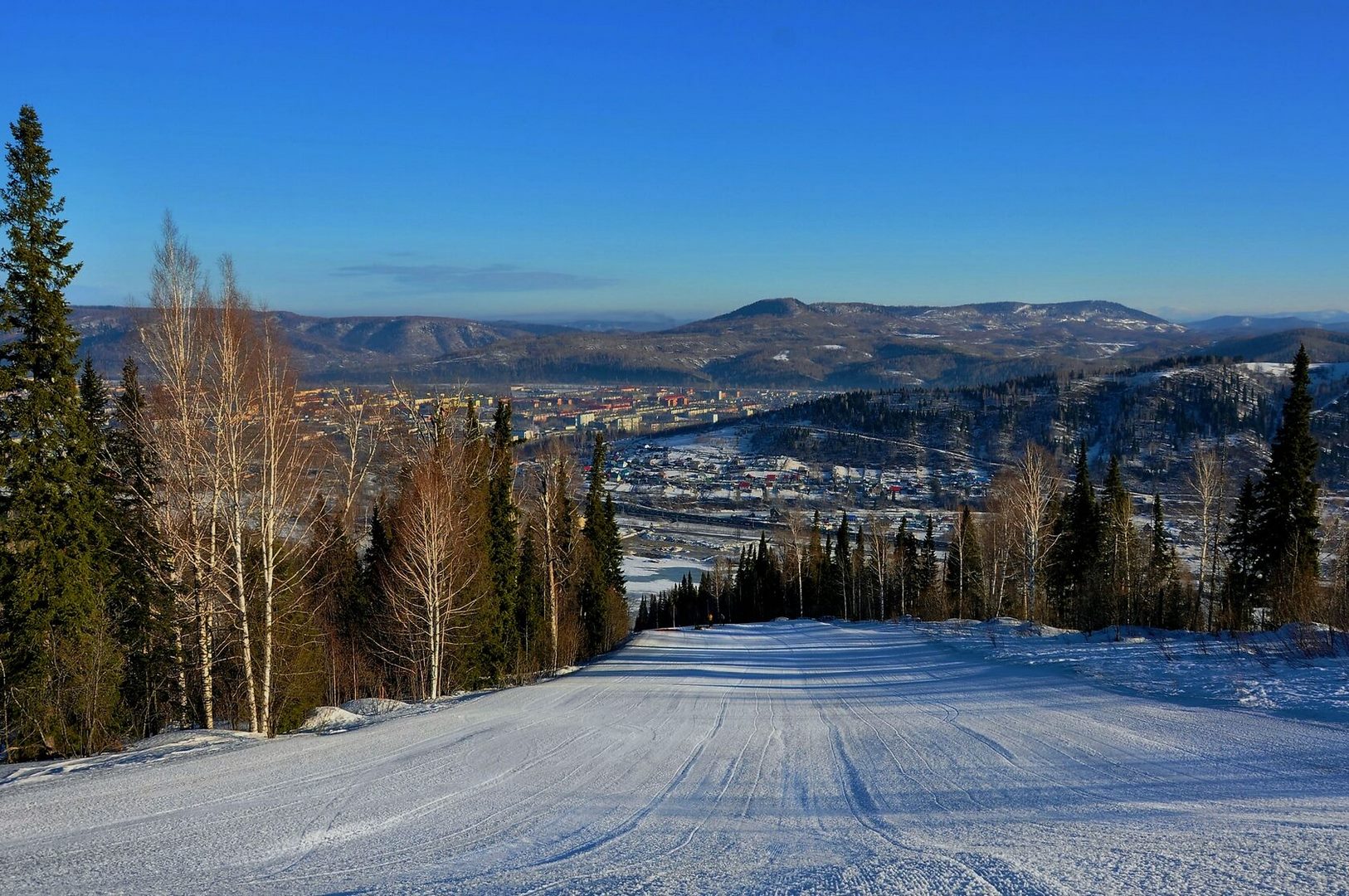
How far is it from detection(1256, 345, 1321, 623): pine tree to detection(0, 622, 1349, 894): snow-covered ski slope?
23915 millimetres

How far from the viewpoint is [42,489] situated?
16.1 meters

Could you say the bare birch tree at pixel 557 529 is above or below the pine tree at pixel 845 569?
above

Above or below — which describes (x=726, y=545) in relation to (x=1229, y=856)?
below

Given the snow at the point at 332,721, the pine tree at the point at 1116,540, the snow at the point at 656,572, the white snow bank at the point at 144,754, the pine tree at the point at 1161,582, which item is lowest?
the snow at the point at 656,572

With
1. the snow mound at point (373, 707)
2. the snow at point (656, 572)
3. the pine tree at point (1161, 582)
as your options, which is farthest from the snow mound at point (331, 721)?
the snow at point (656, 572)

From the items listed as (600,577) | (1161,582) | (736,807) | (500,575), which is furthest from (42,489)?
(1161,582)

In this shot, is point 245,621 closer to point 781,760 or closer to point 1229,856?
point 781,760

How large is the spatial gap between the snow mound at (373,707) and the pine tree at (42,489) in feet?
16.0

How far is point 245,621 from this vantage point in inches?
536

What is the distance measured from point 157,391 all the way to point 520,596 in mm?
18281

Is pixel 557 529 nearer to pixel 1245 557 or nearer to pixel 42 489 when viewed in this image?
pixel 42 489

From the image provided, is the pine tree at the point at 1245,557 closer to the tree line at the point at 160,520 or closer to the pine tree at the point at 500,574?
the pine tree at the point at 500,574

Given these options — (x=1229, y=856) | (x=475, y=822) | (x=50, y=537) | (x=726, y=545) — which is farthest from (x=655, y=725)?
(x=726, y=545)

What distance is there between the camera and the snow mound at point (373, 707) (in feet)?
44.2
